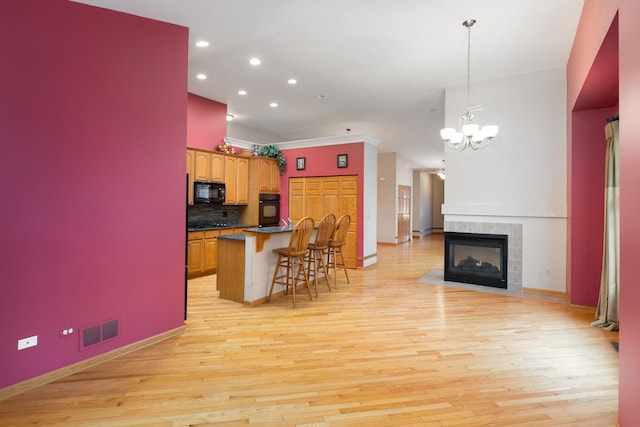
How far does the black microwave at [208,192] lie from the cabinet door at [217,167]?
12cm

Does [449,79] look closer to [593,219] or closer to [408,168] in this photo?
[593,219]

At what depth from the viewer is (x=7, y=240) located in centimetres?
220

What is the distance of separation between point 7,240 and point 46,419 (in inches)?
46.2

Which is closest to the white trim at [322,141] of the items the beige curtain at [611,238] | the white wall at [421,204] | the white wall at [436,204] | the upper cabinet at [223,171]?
the upper cabinet at [223,171]

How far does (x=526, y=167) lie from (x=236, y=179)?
4.97m

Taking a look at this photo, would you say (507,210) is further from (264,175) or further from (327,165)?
(264,175)

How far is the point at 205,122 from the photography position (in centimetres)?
611

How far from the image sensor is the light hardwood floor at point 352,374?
1.97 meters

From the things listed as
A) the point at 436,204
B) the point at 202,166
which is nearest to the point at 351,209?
the point at 202,166

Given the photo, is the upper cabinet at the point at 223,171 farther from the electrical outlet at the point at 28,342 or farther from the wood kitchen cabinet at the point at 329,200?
the electrical outlet at the point at 28,342

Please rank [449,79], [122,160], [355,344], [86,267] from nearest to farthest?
[86,267], [122,160], [355,344], [449,79]

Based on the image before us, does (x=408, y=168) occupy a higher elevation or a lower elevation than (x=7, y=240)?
higher

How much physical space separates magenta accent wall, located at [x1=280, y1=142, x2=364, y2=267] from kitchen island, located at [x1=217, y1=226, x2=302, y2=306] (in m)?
2.52

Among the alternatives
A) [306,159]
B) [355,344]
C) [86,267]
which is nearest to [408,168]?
[306,159]
